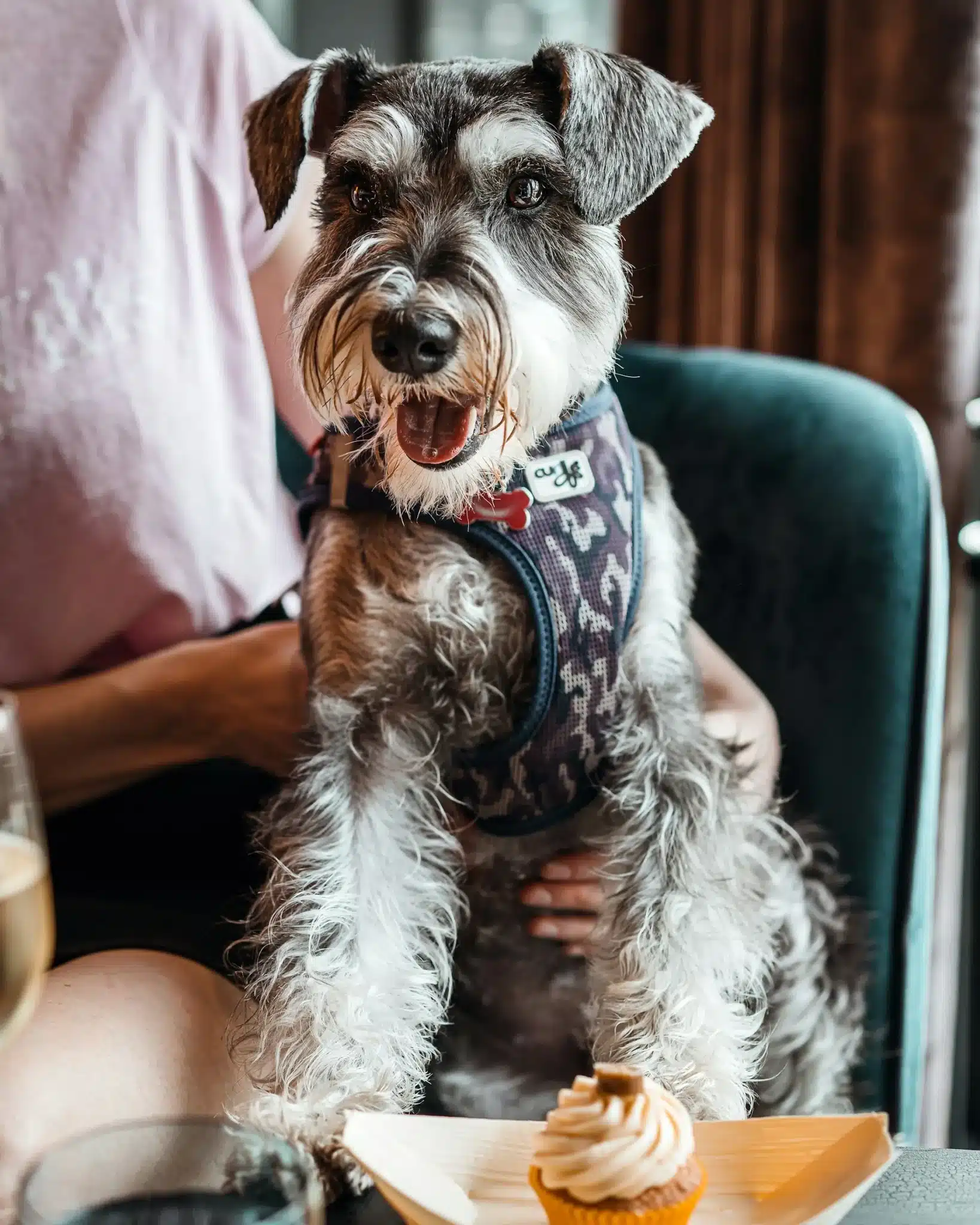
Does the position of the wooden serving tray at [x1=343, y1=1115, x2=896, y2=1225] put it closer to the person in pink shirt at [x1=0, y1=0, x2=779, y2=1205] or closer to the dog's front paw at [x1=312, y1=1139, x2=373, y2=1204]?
the dog's front paw at [x1=312, y1=1139, x2=373, y2=1204]

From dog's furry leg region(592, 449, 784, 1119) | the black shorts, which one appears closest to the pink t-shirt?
the black shorts

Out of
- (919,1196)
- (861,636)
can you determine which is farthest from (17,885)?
(861,636)

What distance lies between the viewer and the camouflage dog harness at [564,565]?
3.61 ft

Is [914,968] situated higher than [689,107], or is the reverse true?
[689,107]

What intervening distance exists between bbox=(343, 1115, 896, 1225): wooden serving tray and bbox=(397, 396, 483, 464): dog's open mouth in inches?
19.4

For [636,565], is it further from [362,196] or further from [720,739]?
[362,196]

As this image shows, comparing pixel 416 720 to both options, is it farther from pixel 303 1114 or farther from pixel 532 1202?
pixel 532 1202

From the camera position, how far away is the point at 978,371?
1.93 metres

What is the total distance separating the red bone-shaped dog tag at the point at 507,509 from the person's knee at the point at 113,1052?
19.9 inches

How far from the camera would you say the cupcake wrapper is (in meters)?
0.73

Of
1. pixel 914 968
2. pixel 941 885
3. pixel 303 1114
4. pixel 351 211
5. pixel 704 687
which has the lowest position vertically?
pixel 941 885

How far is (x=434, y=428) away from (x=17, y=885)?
0.51m

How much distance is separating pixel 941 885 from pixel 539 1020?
2.99 ft

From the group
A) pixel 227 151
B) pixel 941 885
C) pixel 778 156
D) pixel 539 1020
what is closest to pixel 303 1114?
pixel 539 1020
